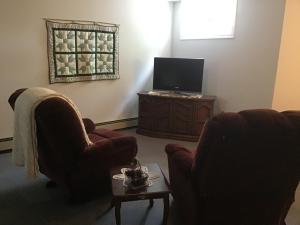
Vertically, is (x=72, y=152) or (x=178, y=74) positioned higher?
(x=178, y=74)

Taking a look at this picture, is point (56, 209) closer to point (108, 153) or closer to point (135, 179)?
point (108, 153)

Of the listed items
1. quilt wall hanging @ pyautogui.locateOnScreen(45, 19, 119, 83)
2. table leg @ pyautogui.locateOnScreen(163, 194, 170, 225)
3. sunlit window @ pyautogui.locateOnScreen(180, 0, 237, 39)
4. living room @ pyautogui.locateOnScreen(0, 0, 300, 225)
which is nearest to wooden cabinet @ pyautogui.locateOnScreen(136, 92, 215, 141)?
living room @ pyautogui.locateOnScreen(0, 0, 300, 225)

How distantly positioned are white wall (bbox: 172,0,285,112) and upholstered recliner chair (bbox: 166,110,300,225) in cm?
264

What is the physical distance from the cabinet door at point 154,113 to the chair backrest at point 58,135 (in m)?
2.39

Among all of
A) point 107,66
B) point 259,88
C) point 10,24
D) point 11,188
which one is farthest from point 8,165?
point 259,88

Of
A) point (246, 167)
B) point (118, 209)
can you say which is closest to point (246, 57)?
point (246, 167)

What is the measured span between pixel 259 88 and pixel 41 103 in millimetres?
3378

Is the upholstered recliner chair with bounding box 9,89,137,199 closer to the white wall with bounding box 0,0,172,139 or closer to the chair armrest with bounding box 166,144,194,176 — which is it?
the chair armrest with bounding box 166,144,194,176

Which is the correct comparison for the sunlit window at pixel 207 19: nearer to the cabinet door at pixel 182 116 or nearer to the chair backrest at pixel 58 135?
the cabinet door at pixel 182 116

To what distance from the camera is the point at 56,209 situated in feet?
8.29

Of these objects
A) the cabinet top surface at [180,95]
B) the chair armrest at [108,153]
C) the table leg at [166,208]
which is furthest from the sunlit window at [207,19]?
the table leg at [166,208]

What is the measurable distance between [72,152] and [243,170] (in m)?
1.45

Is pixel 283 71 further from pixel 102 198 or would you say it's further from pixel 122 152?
pixel 102 198

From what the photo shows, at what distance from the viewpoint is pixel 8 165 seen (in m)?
3.44
